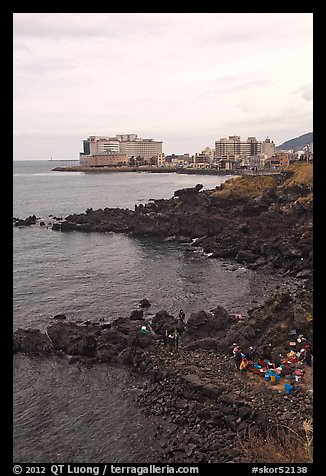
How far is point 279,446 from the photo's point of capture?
26.5 ft

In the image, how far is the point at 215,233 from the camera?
105ft

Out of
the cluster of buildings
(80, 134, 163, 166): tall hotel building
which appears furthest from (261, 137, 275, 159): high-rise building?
(80, 134, 163, 166): tall hotel building

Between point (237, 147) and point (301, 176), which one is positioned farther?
point (237, 147)

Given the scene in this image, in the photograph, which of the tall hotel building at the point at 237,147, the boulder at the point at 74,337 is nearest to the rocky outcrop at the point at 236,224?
the boulder at the point at 74,337

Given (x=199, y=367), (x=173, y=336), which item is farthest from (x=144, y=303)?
(x=199, y=367)

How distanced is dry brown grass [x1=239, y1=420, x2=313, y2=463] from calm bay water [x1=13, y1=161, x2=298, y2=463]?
2.44 metres

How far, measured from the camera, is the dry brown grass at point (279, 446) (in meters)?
7.21

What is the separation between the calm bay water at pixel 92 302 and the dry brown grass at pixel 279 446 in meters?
2.44

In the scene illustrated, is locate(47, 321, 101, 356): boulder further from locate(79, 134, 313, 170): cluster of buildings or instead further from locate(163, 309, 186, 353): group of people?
locate(79, 134, 313, 170): cluster of buildings

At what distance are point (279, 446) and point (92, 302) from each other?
12.8 metres

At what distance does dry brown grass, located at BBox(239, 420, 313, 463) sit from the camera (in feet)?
23.7

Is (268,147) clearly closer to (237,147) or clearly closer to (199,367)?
(237,147)

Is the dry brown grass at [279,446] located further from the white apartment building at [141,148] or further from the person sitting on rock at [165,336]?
the white apartment building at [141,148]
